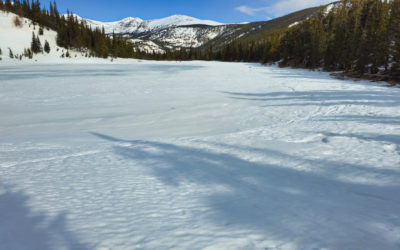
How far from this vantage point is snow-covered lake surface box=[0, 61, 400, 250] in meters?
2.49

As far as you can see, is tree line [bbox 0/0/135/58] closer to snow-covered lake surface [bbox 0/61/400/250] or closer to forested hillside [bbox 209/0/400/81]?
forested hillside [bbox 209/0/400/81]

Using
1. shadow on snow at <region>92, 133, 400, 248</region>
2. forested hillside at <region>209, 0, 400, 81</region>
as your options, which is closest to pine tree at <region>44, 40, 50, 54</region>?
forested hillside at <region>209, 0, 400, 81</region>

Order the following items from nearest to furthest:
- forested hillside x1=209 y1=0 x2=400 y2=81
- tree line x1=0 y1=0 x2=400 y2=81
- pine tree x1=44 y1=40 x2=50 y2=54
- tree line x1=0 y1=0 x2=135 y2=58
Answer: forested hillside x1=209 y1=0 x2=400 y2=81 < tree line x1=0 y1=0 x2=400 y2=81 < pine tree x1=44 y1=40 x2=50 y2=54 < tree line x1=0 y1=0 x2=135 y2=58

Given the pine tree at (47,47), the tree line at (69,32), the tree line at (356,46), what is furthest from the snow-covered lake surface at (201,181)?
the tree line at (69,32)

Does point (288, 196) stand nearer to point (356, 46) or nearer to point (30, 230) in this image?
point (30, 230)

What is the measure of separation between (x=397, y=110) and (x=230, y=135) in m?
8.08

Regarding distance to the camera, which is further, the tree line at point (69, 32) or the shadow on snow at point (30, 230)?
the tree line at point (69, 32)

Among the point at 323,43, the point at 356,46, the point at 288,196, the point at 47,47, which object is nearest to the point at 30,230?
the point at 288,196

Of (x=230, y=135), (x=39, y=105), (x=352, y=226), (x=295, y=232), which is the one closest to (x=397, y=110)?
(x=230, y=135)

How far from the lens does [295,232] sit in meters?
2.52

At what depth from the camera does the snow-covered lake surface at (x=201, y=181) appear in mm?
2488

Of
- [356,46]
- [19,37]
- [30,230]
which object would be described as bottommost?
[30,230]

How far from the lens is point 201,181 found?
3955 mm

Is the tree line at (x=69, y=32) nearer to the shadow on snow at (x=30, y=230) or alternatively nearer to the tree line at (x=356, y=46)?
the tree line at (x=356, y=46)
